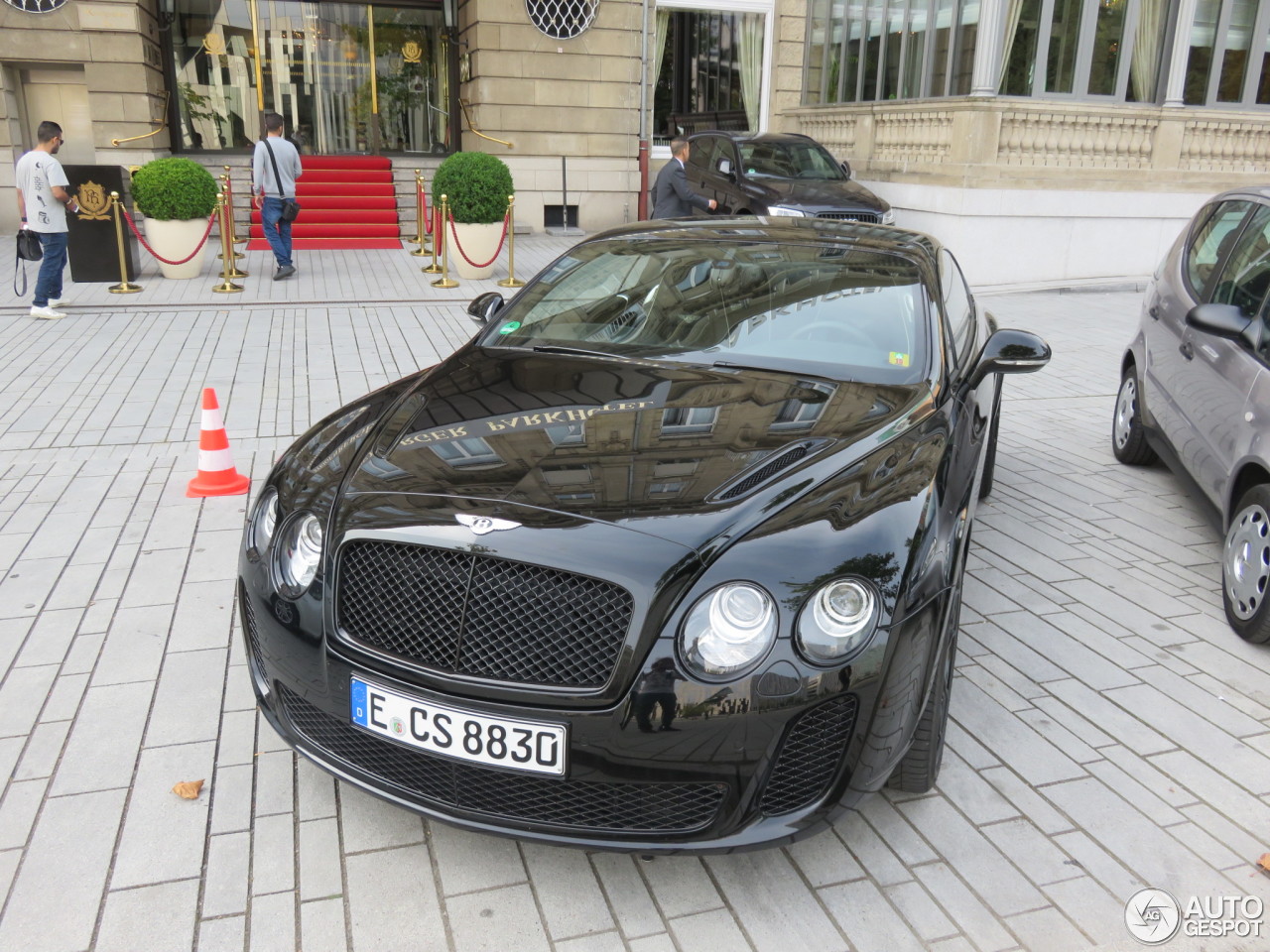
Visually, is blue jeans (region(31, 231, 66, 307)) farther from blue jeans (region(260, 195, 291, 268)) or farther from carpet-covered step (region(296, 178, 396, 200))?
carpet-covered step (region(296, 178, 396, 200))

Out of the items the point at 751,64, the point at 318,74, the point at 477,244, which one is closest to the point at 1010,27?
the point at 751,64

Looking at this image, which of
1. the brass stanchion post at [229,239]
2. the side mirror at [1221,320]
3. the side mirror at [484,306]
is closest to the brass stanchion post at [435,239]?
the brass stanchion post at [229,239]

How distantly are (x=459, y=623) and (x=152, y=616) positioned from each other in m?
2.28

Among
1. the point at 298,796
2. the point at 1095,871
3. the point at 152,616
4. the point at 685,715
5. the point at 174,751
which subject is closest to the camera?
the point at 685,715

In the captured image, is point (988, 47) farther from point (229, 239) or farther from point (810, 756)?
point (810, 756)

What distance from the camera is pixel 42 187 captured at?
10.2 metres

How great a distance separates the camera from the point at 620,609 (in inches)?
98.9

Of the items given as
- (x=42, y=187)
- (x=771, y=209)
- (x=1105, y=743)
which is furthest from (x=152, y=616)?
(x=771, y=209)

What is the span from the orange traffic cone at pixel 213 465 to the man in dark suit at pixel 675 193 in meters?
5.83

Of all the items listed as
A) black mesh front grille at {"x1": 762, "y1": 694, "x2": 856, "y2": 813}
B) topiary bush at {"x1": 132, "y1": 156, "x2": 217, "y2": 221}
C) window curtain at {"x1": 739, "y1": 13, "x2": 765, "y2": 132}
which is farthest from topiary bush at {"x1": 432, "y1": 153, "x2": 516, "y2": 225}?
black mesh front grille at {"x1": 762, "y1": 694, "x2": 856, "y2": 813}

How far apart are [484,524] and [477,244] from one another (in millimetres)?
11007

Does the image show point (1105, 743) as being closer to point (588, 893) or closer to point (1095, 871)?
point (1095, 871)

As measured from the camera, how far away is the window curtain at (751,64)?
19.6 metres

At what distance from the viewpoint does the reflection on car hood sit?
2.75 m
